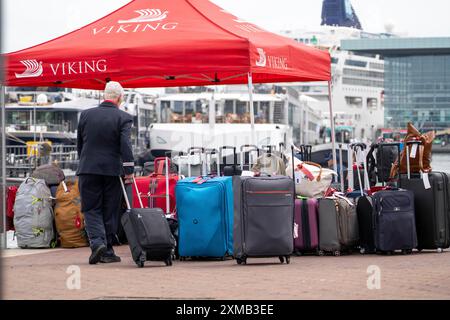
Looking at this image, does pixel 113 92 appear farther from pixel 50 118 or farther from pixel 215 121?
pixel 50 118

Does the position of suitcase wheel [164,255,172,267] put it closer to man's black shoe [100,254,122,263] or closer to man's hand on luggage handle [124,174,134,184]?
man's black shoe [100,254,122,263]

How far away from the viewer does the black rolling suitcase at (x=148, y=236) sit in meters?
9.52

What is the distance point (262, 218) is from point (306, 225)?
3.95 feet

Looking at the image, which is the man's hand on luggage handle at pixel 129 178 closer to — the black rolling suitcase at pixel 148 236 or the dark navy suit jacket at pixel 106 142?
the dark navy suit jacket at pixel 106 142

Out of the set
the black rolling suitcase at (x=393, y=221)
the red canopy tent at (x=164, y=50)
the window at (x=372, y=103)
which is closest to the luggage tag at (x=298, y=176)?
the black rolling suitcase at (x=393, y=221)

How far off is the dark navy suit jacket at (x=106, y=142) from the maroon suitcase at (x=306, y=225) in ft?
6.07

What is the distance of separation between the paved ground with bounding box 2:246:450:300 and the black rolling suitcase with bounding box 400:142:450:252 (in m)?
0.46

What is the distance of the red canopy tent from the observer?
11.7m

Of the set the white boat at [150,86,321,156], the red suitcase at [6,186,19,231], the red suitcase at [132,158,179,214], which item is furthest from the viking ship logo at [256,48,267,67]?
the white boat at [150,86,321,156]

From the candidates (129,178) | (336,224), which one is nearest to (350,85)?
(336,224)

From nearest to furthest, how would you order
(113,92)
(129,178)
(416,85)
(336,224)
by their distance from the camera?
(129,178) → (113,92) → (336,224) → (416,85)

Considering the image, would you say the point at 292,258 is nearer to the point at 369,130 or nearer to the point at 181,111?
the point at 181,111

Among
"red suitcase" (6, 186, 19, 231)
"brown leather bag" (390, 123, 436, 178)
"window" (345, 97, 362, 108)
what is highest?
"window" (345, 97, 362, 108)

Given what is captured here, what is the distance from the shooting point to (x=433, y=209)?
36.2 feet
